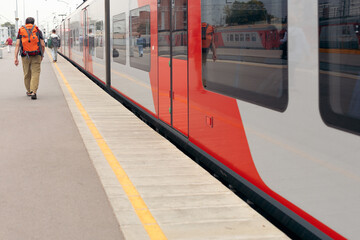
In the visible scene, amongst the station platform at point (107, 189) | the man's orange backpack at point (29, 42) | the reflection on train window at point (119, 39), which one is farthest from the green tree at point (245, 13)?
the man's orange backpack at point (29, 42)

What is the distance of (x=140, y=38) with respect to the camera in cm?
973

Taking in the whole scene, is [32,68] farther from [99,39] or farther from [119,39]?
[99,39]

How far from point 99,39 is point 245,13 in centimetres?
1163

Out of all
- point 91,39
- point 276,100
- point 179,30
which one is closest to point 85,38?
point 91,39

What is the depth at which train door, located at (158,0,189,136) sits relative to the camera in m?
6.84

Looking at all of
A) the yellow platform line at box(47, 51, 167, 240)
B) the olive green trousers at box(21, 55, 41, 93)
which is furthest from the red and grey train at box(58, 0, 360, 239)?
the olive green trousers at box(21, 55, 41, 93)

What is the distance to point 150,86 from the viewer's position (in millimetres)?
8898

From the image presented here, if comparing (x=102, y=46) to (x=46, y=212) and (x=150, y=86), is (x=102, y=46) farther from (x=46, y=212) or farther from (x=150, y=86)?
(x=46, y=212)

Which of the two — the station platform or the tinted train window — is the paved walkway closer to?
the station platform

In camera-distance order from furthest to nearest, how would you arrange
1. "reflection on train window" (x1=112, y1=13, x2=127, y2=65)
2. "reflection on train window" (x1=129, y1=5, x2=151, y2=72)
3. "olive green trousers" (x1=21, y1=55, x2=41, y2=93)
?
"olive green trousers" (x1=21, y1=55, x2=41, y2=93), "reflection on train window" (x1=112, y1=13, x2=127, y2=65), "reflection on train window" (x1=129, y1=5, x2=151, y2=72)

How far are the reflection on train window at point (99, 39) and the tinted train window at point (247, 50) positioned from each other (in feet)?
31.4

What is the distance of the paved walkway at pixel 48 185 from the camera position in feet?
14.0

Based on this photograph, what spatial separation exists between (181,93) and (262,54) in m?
2.64

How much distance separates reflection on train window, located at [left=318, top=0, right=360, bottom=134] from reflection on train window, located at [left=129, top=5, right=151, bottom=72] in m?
5.56
